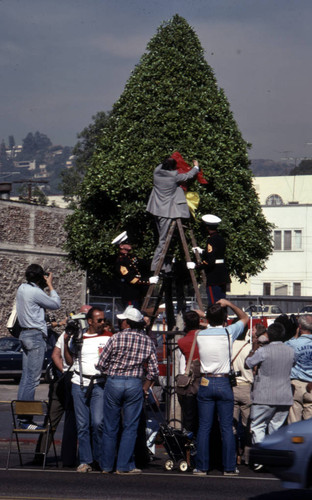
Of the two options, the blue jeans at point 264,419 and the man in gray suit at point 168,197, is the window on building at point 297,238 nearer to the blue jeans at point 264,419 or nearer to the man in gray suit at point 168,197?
the man in gray suit at point 168,197

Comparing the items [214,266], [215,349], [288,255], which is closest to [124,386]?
[215,349]

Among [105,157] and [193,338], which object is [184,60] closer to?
[105,157]

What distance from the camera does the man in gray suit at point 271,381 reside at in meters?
12.4

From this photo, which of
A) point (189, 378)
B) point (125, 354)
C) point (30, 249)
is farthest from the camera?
point (30, 249)

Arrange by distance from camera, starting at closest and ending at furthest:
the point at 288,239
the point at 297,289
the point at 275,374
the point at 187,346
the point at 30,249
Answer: the point at 275,374
the point at 187,346
the point at 30,249
the point at 297,289
the point at 288,239

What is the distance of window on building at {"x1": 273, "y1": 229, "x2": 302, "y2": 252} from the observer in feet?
242

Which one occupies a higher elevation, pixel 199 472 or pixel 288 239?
pixel 288 239

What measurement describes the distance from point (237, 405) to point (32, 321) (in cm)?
326

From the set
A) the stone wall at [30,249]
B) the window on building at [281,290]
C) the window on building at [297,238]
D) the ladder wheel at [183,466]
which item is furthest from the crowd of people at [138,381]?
the window on building at [297,238]

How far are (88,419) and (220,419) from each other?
177cm

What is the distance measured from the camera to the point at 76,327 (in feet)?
41.5

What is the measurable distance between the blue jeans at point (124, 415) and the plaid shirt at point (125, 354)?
101mm

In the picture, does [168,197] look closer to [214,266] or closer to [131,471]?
[214,266]

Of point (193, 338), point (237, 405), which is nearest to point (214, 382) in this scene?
point (193, 338)
